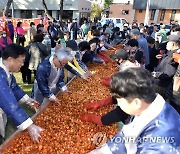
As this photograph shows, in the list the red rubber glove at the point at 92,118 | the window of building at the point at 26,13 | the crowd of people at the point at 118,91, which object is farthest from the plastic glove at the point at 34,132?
the window of building at the point at 26,13

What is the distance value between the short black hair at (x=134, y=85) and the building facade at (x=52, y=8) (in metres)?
29.9

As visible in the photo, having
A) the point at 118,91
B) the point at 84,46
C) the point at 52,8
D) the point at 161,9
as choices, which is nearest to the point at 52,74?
the point at 84,46

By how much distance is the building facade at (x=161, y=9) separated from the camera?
110ft

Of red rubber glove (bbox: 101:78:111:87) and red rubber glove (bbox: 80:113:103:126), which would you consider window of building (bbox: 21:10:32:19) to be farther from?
red rubber glove (bbox: 80:113:103:126)

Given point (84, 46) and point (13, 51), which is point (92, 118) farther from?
point (84, 46)

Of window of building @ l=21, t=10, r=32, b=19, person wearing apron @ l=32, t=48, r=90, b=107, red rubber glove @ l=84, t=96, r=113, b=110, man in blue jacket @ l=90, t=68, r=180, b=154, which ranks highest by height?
window of building @ l=21, t=10, r=32, b=19

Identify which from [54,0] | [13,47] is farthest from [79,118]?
[54,0]

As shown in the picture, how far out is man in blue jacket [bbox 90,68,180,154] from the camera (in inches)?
47.4

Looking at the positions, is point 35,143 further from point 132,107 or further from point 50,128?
point 132,107

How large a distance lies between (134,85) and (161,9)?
36.9 metres

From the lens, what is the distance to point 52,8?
30859 millimetres

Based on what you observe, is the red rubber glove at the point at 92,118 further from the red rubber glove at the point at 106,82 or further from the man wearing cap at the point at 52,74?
the red rubber glove at the point at 106,82

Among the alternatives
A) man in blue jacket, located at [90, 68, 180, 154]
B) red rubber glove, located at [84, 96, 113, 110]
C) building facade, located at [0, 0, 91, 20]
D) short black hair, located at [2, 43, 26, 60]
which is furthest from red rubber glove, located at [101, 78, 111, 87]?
building facade, located at [0, 0, 91, 20]

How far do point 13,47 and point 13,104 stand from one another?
0.69 metres
